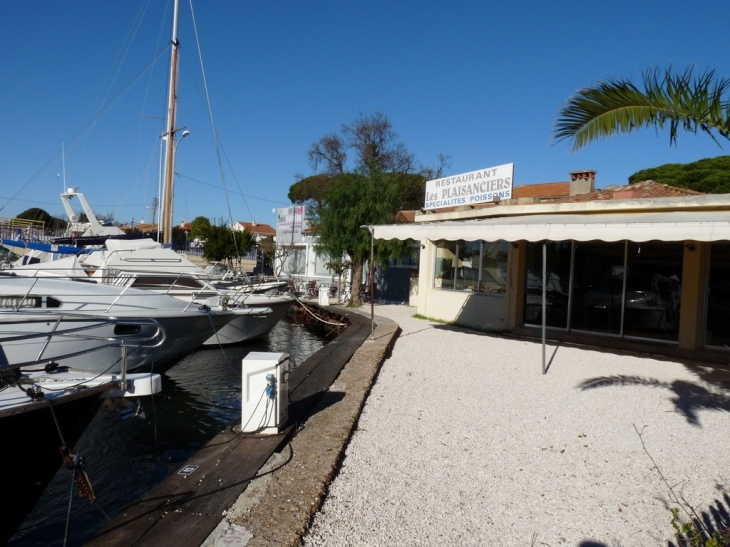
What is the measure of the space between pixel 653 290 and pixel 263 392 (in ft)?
30.2

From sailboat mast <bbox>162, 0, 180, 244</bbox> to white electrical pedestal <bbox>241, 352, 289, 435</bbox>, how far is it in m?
11.5

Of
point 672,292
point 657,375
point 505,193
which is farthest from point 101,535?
point 505,193

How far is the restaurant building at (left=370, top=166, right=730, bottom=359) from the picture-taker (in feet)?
29.9

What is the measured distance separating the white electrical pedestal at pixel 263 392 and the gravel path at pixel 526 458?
0.82 metres

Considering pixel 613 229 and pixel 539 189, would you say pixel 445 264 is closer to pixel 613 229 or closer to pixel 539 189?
pixel 613 229

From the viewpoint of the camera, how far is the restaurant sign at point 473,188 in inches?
580

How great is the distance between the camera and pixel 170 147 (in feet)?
Result: 54.5

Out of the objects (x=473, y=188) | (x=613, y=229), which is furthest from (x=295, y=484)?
(x=473, y=188)

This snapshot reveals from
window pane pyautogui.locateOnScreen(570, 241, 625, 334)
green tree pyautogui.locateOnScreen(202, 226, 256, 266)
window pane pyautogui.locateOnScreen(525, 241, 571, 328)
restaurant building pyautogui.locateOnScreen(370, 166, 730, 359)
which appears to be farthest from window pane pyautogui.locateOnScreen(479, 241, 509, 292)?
green tree pyautogui.locateOnScreen(202, 226, 256, 266)

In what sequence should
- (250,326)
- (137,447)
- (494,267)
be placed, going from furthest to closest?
(250,326) < (494,267) < (137,447)

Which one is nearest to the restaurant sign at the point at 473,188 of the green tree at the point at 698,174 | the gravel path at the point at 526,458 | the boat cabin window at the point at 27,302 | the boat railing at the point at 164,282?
the gravel path at the point at 526,458

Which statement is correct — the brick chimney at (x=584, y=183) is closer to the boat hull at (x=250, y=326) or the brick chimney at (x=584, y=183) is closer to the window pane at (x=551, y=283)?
the window pane at (x=551, y=283)

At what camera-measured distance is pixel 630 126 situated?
6.54m

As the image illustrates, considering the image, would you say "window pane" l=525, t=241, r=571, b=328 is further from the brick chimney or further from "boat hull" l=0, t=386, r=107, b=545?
"boat hull" l=0, t=386, r=107, b=545
